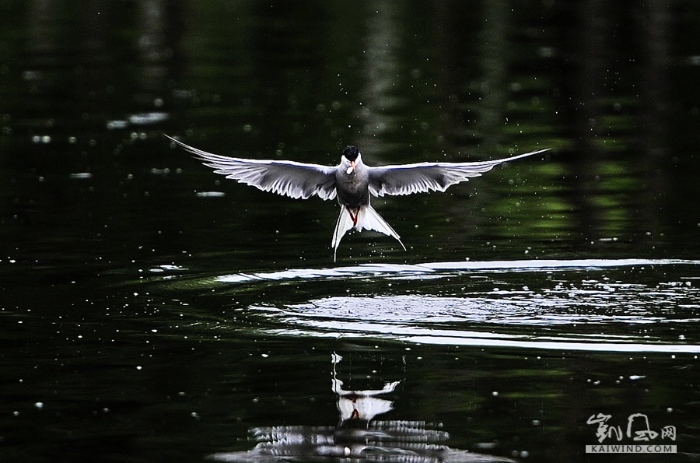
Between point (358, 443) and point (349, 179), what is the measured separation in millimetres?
5023

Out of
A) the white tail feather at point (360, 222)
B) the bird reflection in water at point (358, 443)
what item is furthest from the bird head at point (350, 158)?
the bird reflection in water at point (358, 443)

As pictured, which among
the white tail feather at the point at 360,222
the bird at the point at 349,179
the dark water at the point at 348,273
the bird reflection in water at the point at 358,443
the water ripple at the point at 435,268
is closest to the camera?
the bird reflection in water at the point at 358,443

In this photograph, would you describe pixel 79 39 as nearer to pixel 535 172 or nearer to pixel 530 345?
pixel 535 172

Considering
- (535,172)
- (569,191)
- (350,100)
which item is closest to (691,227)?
(569,191)

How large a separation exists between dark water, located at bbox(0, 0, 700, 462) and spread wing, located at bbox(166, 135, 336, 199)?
2.45ft

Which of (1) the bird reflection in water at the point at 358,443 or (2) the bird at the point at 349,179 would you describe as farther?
(2) the bird at the point at 349,179

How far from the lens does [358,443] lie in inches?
348

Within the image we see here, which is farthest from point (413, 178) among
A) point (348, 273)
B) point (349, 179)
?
point (348, 273)

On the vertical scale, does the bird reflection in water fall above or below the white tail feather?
below

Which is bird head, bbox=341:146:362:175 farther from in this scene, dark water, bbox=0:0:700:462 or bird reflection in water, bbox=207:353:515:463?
bird reflection in water, bbox=207:353:515:463

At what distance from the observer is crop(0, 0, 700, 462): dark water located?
9336mm

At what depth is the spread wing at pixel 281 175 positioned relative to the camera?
43.8 feet

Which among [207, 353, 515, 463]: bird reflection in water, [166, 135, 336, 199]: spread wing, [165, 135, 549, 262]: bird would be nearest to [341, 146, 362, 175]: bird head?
[165, 135, 549, 262]: bird

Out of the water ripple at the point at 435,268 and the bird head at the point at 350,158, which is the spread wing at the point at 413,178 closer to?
the bird head at the point at 350,158
